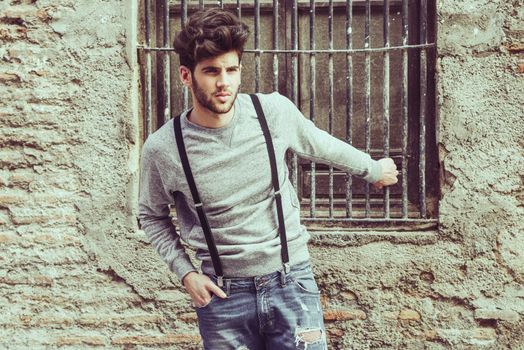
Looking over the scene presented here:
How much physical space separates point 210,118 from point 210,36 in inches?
10.9

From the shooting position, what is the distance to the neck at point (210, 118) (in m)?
2.29

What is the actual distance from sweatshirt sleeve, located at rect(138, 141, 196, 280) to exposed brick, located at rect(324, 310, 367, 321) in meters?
1.29

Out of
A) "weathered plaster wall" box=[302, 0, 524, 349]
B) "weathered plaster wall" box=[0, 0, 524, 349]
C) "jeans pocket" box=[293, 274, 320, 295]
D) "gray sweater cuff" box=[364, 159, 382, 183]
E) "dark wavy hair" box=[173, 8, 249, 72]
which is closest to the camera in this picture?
"dark wavy hair" box=[173, 8, 249, 72]

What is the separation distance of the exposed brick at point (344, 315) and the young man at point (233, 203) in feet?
3.99

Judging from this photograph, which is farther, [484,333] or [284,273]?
[484,333]

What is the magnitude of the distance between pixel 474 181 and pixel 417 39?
82 centimetres

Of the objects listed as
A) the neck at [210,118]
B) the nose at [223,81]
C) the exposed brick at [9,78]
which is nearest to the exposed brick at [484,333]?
the neck at [210,118]

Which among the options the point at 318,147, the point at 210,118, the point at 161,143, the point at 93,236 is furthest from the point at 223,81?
the point at 93,236

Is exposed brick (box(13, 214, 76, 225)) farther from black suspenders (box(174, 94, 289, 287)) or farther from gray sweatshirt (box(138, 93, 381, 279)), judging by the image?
black suspenders (box(174, 94, 289, 287))

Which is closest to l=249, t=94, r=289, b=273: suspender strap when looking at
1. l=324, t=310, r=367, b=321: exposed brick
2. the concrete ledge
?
the concrete ledge

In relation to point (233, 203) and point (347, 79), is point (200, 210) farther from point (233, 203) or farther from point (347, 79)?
point (347, 79)

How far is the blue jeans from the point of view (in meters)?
2.27

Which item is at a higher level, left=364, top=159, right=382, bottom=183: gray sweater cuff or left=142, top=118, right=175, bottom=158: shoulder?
left=142, top=118, right=175, bottom=158: shoulder

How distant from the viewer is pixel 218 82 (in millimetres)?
2234
